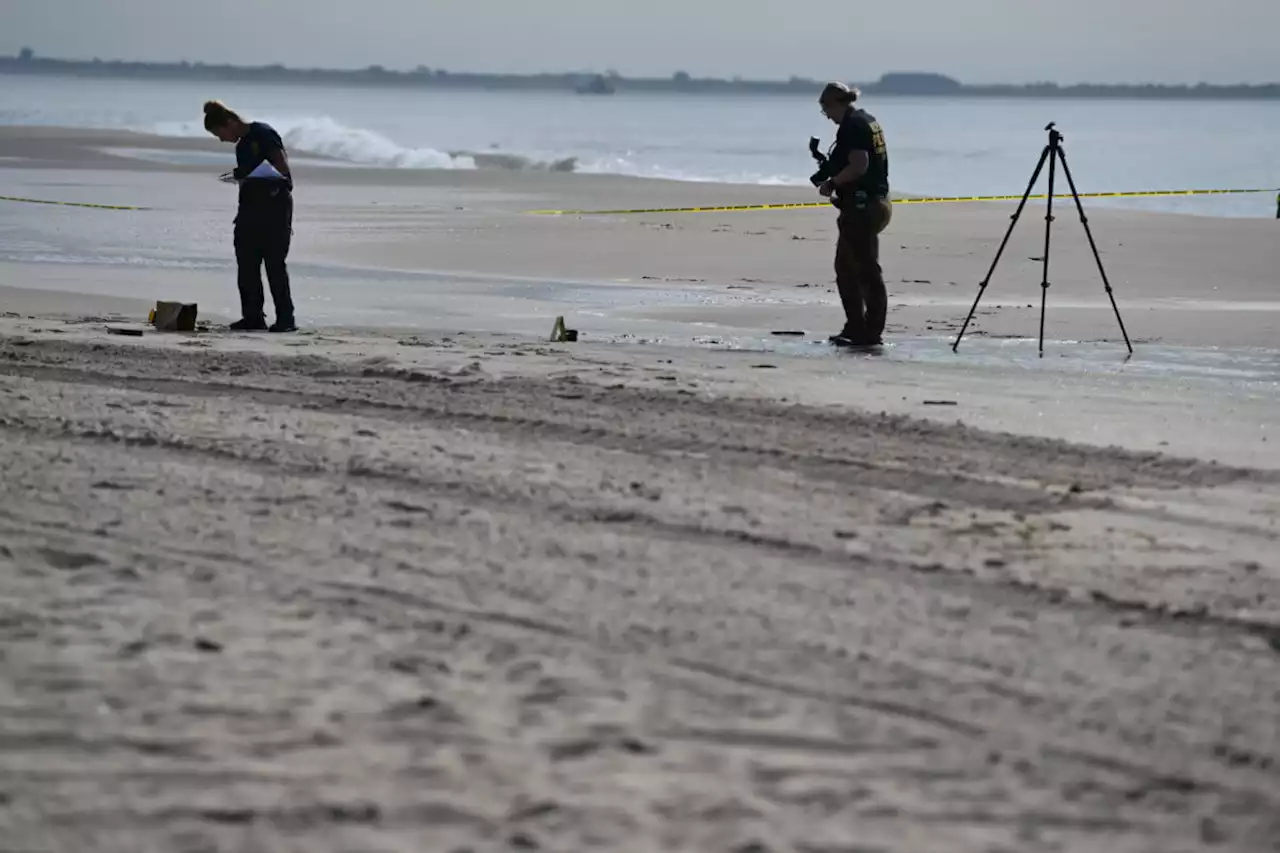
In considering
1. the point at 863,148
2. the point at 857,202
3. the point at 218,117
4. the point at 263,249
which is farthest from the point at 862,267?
the point at 218,117

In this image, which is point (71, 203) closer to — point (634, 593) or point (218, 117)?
point (218, 117)

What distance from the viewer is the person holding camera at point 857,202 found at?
34.9ft

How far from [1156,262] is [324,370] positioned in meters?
11.1

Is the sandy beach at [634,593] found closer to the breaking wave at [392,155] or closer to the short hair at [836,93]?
the short hair at [836,93]

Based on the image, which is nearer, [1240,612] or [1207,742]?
[1207,742]

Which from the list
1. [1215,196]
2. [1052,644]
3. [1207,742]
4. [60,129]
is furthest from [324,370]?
[60,129]

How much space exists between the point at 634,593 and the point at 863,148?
585cm

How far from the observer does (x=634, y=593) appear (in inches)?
212

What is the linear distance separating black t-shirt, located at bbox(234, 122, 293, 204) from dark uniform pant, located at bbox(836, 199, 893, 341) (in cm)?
367

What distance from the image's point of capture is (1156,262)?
17.8m

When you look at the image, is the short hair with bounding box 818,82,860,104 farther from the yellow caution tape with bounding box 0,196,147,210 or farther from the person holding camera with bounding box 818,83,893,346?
the yellow caution tape with bounding box 0,196,147,210

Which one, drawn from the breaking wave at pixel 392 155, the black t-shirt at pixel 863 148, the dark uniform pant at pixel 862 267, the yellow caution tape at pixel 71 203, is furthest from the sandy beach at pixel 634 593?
the breaking wave at pixel 392 155

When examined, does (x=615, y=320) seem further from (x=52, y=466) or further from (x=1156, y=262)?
(x=1156, y=262)

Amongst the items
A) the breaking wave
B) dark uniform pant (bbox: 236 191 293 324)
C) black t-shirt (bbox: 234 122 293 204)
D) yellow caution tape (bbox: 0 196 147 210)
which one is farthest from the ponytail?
the breaking wave
